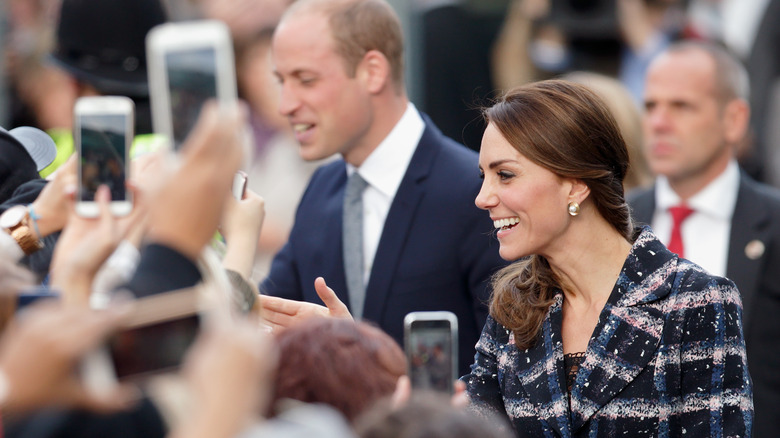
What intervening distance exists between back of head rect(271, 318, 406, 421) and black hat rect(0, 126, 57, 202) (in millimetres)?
1381

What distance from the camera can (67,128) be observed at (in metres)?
5.70

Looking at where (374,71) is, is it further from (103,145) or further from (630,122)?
(103,145)

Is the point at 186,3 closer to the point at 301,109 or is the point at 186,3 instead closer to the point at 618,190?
the point at 301,109

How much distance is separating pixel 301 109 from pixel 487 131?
115cm

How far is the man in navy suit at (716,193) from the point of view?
457 centimetres

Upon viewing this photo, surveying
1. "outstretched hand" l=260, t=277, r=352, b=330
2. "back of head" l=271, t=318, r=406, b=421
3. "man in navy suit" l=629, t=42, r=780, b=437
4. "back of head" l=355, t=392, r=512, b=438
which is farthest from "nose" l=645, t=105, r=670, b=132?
"back of head" l=355, t=392, r=512, b=438

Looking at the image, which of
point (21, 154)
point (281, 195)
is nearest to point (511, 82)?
point (281, 195)

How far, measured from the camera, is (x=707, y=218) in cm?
512

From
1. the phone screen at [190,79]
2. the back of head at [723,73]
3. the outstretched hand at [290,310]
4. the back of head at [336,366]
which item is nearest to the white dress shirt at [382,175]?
the outstretched hand at [290,310]

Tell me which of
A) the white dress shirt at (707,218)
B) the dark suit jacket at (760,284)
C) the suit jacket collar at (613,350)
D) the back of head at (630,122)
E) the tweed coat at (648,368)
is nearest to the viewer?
the tweed coat at (648,368)

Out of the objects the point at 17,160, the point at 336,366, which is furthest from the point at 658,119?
the point at 336,366

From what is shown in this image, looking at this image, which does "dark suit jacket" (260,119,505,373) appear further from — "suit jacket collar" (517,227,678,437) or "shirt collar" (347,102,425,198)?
"suit jacket collar" (517,227,678,437)

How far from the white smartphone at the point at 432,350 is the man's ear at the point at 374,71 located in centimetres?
220

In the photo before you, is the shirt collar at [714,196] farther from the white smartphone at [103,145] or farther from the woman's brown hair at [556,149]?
the white smartphone at [103,145]
